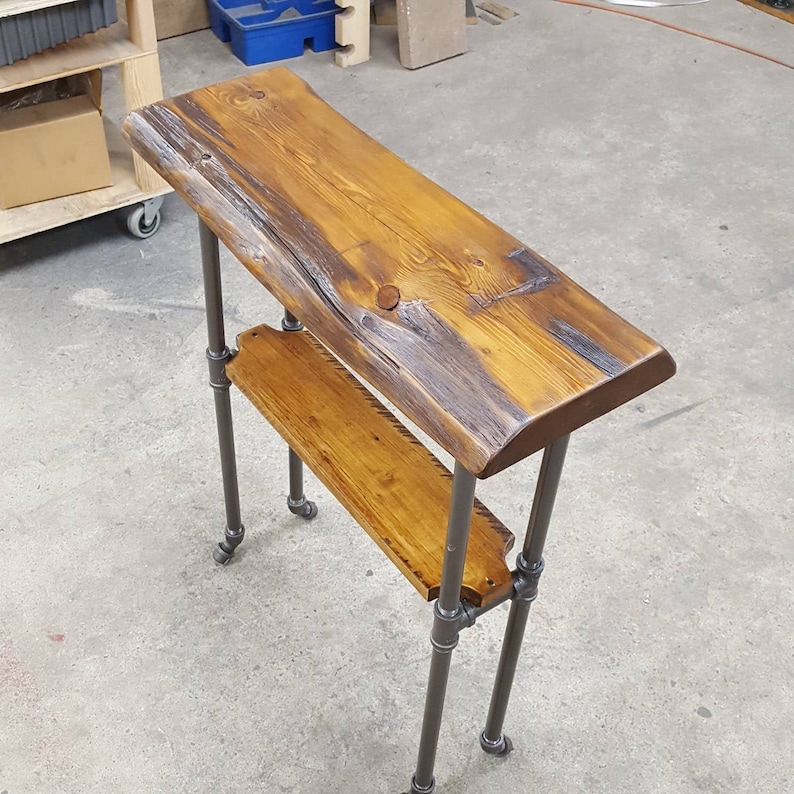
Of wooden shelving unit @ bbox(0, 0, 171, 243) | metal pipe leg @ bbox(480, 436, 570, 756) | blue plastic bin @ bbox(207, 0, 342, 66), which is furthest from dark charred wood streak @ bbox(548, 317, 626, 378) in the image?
blue plastic bin @ bbox(207, 0, 342, 66)

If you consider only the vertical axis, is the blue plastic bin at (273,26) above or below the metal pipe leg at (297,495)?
above

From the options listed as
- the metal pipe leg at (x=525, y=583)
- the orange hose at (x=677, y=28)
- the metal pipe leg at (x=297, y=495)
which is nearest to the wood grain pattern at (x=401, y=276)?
the metal pipe leg at (x=525, y=583)

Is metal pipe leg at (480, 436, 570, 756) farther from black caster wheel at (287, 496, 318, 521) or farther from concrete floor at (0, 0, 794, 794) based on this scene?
black caster wheel at (287, 496, 318, 521)

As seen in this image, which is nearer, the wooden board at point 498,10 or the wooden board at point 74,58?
the wooden board at point 74,58

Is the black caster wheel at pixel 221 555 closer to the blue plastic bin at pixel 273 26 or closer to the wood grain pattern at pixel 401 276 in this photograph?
the wood grain pattern at pixel 401 276

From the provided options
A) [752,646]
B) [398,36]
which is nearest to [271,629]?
[752,646]

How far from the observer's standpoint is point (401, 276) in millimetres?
1116

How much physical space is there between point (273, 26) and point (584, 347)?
2635 mm

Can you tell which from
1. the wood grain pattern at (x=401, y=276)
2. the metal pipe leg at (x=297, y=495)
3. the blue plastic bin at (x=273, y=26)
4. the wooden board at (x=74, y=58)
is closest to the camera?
the wood grain pattern at (x=401, y=276)

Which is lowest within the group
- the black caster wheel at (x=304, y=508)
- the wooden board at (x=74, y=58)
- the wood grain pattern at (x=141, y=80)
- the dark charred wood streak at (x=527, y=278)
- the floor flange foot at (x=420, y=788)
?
the floor flange foot at (x=420, y=788)

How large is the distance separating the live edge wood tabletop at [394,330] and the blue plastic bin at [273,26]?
1.95 meters

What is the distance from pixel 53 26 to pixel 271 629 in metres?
1.44

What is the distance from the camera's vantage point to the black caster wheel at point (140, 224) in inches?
99.9

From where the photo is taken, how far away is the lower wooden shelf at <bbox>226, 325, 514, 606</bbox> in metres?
1.25
